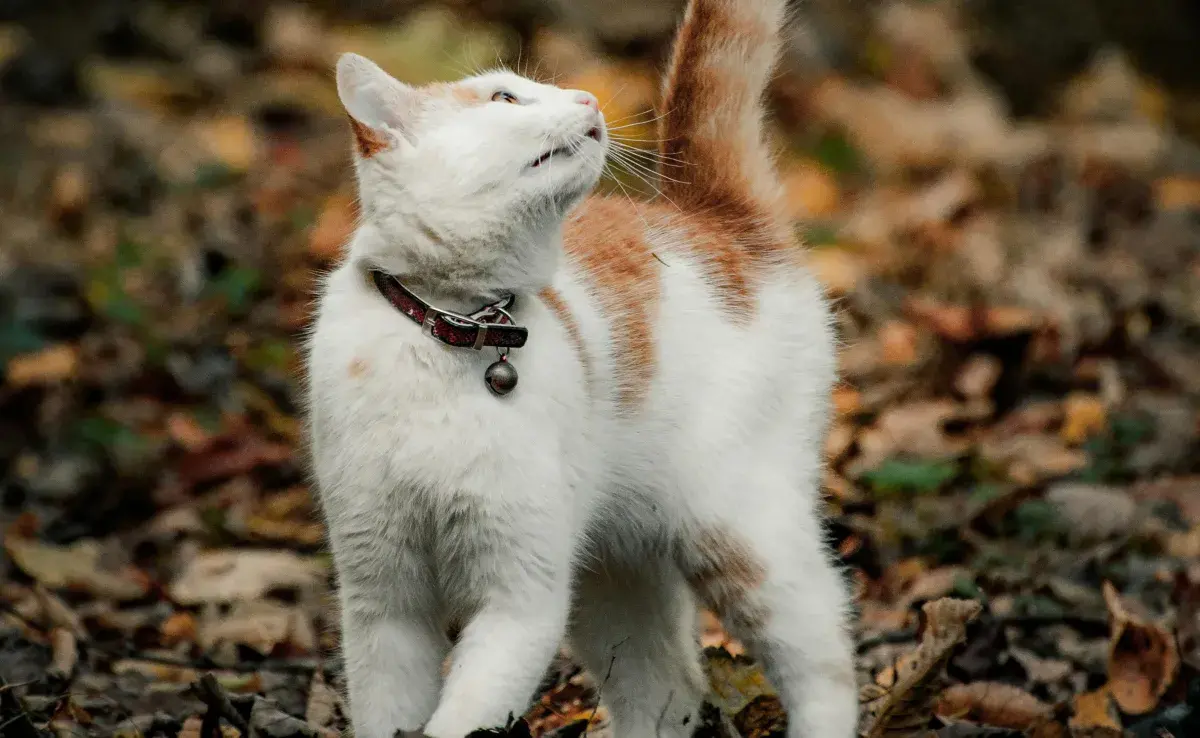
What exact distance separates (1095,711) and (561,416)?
55.2 inches

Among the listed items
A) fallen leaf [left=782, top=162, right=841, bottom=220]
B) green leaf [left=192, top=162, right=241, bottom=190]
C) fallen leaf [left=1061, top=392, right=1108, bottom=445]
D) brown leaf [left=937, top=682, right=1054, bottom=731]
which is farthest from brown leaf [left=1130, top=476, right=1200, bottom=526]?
green leaf [left=192, top=162, right=241, bottom=190]

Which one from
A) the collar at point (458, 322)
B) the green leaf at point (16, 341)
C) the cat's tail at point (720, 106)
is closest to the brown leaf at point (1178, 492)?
the cat's tail at point (720, 106)

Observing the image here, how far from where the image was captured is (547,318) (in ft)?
8.59

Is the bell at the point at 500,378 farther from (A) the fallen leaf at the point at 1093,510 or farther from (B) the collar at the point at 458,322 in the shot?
(A) the fallen leaf at the point at 1093,510

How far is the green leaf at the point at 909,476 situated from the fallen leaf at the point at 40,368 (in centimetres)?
310

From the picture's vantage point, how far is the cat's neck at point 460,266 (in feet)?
7.98

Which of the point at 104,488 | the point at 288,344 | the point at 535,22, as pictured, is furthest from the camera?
the point at 535,22

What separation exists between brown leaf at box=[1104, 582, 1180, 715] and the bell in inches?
62.9

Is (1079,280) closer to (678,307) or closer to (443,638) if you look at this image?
(678,307)

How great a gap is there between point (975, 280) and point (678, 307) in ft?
10.3

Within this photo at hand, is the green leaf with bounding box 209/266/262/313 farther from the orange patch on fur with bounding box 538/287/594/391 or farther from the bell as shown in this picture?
the bell

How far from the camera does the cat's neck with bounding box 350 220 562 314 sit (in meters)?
2.43

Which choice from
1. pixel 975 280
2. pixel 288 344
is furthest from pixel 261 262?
pixel 975 280

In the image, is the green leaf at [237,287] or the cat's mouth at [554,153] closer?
the cat's mouth at [554,153]
